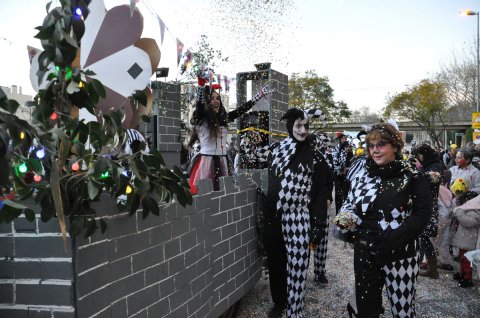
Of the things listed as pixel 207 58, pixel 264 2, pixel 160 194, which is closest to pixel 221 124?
pixel 207 58

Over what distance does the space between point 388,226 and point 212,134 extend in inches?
90.7

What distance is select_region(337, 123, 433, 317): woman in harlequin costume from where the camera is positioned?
114 inches

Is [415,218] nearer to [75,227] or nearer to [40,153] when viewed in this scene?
[75,227]

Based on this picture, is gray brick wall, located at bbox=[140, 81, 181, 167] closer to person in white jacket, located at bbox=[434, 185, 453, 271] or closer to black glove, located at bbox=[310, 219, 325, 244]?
black glove, located at bbox=[310, 219, 325, 244]

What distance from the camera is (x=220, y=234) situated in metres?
3.61

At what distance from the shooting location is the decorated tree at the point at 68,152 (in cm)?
147

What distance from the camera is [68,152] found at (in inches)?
65.3

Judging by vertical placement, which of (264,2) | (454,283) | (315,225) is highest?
(264,2)

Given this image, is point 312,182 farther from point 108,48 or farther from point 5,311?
point 5,311

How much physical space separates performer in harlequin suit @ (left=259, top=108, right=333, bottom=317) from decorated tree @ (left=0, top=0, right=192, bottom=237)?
7.80 feet

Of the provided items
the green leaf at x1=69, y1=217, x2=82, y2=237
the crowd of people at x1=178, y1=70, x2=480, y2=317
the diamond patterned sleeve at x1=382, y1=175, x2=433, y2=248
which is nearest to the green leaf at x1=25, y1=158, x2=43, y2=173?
the green leaf at x1=69, y1=217, x2=82, y2=237

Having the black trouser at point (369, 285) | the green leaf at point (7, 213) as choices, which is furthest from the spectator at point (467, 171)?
the green leaf at point (7, 213)

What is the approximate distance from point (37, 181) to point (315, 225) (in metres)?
2.89

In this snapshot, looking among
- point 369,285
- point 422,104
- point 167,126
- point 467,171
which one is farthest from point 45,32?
point 422,104
